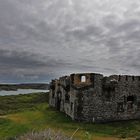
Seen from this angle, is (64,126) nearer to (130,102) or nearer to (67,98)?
(67,98)

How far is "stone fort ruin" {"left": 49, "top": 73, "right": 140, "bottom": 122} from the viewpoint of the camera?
36750mm

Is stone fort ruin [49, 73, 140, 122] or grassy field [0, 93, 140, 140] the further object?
stone fort ruin [49, 73, 140, 122]

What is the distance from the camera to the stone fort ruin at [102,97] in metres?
36.8

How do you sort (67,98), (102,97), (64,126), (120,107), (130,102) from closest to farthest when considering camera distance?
1. (64,126)
2. (102,97)
3. (120,107)
4. (130,102)
5. (67,98)

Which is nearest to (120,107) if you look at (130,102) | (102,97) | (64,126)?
(130,102)

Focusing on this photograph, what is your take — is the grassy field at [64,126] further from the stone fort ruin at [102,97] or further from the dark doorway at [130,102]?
the dark doorway at [130,102]

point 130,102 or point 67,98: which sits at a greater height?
point 67,98

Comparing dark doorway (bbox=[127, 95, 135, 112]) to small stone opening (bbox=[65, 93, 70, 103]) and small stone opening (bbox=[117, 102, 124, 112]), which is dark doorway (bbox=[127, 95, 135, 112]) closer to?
small stone opening (bbox=[117, 102, 124, 112])

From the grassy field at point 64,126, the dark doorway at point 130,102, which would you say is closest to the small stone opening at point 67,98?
the grassy field at point 64,126

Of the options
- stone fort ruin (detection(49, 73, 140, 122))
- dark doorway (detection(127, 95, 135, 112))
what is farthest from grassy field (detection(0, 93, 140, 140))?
dark doorway (detection(127, 95, 135, 112))

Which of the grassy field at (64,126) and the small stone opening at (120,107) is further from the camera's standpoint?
the small stone opening at (120,107)

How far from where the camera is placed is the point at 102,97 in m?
37.9

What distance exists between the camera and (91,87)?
37062 mm

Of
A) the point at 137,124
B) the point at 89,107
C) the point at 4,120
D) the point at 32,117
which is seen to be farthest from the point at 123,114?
the point at 4,120
